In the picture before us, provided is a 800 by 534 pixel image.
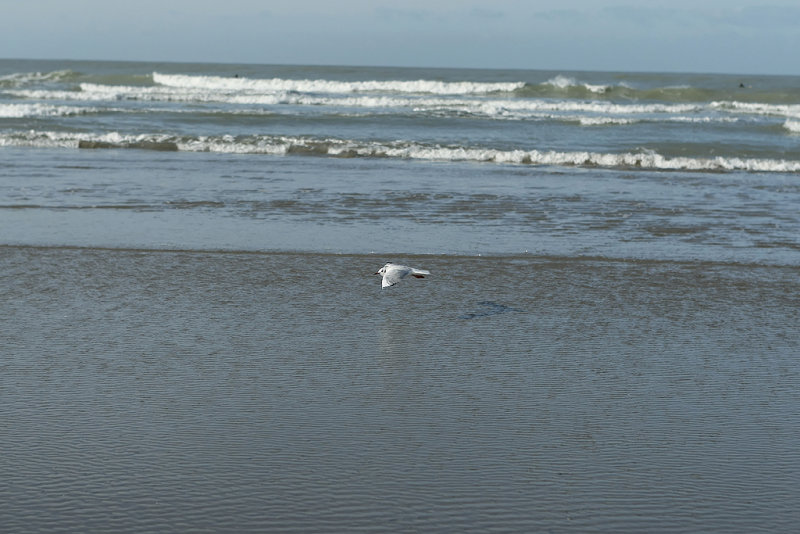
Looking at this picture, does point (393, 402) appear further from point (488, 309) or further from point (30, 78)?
point (30, 78)

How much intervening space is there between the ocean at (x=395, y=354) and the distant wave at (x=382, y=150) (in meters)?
3.49

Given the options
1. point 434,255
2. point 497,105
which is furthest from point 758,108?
point 434,255

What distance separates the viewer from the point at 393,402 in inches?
226

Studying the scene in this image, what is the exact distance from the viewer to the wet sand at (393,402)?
4352mm

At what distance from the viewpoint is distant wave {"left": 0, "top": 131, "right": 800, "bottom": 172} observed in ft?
69.1

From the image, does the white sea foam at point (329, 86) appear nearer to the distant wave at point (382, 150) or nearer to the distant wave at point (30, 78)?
the distant wave at point (30, 78)

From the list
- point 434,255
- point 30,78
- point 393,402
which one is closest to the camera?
point 393,402

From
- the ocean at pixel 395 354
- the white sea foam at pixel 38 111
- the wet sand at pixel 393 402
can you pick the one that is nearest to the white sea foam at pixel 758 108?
the ocean at pixel 395 354

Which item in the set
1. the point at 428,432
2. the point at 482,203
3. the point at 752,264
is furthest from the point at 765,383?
the point at 482,203

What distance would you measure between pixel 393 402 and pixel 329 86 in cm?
5140

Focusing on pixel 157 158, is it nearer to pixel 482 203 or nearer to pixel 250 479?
pixel 482 203

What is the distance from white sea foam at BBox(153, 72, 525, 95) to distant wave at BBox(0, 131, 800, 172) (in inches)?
1142

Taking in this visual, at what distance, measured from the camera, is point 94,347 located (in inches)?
266

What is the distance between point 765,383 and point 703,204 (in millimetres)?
9083
